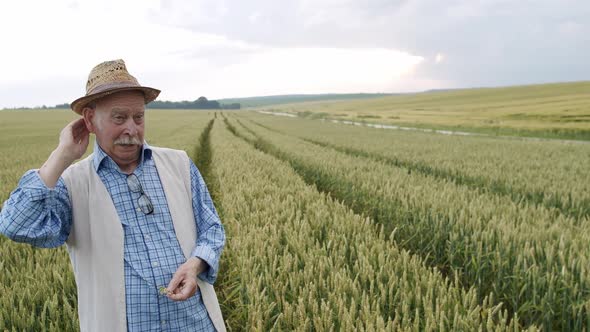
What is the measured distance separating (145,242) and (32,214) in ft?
1.52

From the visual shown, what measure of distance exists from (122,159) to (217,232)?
0.59 m

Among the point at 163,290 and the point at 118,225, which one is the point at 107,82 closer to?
the point at 118,225

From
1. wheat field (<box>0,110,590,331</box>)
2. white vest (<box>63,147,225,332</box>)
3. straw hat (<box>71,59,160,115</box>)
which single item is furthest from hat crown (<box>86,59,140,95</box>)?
wheat field (<box>0,110,590,331</box>)

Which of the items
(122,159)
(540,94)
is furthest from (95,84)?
(540,94)

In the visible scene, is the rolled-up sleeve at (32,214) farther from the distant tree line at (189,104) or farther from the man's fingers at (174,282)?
the distant tree line at (189,104)

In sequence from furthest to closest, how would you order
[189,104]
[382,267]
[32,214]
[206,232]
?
[189,104], [382,267], [206,232], [32,214]

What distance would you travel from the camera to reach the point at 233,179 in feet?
23.6

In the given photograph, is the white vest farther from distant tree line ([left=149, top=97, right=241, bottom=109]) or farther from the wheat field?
distant tree line ([left=149, top=97, right=241, bottom=109])

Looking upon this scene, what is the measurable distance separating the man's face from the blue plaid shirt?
0.28 ft

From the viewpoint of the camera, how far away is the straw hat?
1652mm

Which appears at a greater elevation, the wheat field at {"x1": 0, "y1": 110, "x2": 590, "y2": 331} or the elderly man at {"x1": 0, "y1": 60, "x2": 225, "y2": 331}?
the elderly man at {"x1": 0, "y1": 60, "x2": 225, "y2": 331}

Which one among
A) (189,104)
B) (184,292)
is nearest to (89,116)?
(184,292)

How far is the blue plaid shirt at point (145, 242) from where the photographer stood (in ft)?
5.34

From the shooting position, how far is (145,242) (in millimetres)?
1772
